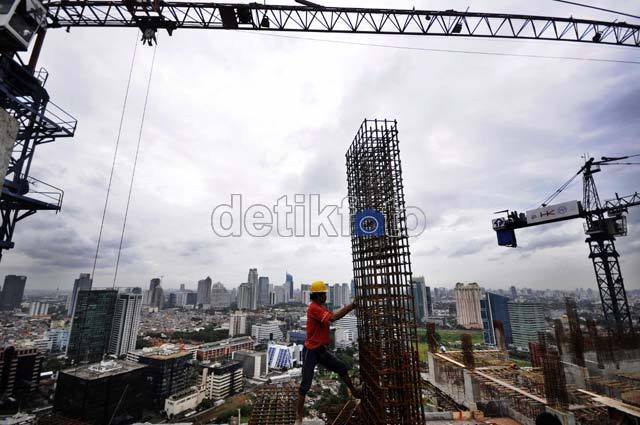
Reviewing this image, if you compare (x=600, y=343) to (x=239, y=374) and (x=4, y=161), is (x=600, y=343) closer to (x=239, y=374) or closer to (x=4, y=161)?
(x=4, y=161)

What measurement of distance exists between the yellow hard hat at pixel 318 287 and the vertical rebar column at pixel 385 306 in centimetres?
343

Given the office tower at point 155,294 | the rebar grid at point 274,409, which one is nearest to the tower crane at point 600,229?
the rebar grid at point 274,409

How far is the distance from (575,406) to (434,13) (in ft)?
68.0

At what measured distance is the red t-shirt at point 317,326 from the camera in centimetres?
414

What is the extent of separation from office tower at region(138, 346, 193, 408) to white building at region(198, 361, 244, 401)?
142 inches

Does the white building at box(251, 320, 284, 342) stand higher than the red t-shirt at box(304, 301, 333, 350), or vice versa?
the red t-shirt at box(304, 301, 333, 350)

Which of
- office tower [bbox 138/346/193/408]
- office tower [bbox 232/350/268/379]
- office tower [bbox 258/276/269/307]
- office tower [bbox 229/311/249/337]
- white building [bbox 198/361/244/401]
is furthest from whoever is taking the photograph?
office tower [bbox 258/276/269/307]

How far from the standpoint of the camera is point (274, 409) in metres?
11.8

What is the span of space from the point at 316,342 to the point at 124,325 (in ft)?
234

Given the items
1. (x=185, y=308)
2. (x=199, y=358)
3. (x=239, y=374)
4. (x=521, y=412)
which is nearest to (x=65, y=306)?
(x=185, y=308)

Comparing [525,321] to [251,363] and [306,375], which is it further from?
[306,375]

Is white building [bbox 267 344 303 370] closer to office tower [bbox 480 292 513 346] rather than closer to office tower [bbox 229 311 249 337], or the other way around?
→ office tower [bbox 229 311 249 337]

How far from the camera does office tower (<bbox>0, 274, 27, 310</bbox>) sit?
235ft

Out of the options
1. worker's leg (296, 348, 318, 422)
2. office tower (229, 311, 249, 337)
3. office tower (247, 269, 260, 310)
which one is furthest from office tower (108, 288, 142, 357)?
office tower (247, 269, 260, 310)
